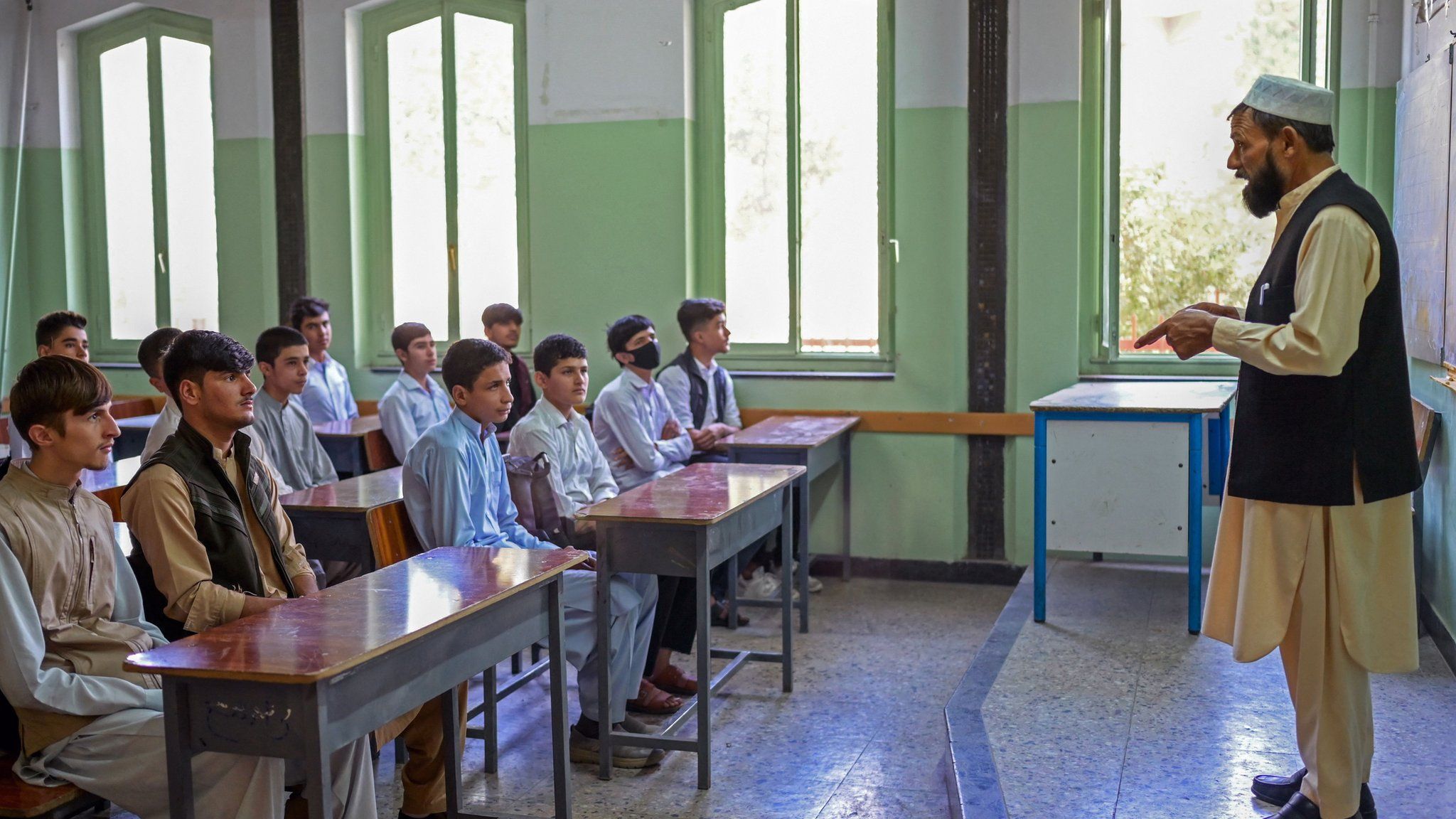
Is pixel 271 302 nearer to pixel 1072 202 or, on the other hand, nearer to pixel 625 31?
pixel 625 31

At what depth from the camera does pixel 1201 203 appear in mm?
5652

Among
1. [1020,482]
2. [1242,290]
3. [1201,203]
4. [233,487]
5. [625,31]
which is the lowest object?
[1020,482]

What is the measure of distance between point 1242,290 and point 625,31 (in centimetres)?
306

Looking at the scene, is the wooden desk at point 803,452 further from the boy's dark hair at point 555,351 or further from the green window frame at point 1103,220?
the green window frame at point 1103,220

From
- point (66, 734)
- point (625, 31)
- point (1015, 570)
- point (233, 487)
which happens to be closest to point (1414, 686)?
point (1015, 570)

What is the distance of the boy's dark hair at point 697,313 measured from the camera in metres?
5.80

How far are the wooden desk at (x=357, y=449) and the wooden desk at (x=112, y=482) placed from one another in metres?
0.98

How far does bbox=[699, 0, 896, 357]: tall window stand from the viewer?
607cm

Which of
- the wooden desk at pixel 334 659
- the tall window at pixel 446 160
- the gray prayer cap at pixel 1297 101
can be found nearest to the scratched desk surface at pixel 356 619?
the wooden desk at pixel 334 659

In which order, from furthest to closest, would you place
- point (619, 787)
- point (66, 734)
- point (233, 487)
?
point (619, 787) → point (233, 487) → point (66, 734)

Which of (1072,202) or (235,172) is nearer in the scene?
(1072,202)

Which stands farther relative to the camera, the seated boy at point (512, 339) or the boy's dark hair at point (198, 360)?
the seated boy at point (512, 339)

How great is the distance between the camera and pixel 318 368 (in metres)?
6.26

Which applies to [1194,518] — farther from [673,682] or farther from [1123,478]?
[673,682]
